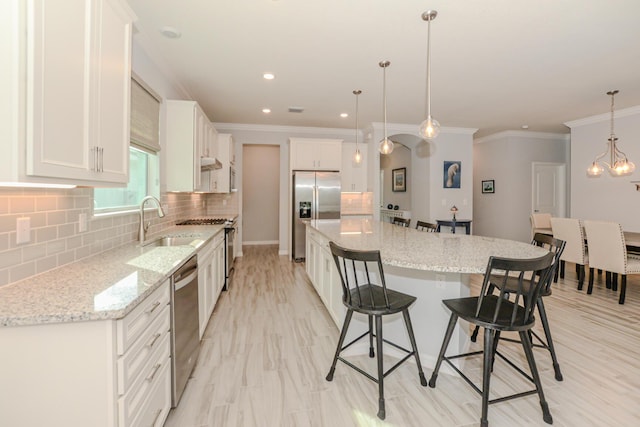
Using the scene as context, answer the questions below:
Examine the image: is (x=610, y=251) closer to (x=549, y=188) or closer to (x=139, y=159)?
(x=549, y=188)

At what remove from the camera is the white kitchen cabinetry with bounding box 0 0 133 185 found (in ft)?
3.41

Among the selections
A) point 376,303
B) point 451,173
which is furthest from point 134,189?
point 451,173

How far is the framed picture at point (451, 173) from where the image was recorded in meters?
6.37

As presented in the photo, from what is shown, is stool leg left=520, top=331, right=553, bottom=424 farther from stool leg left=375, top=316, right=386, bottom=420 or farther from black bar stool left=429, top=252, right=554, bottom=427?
stool leg left=375, top=316, right=386, bottom=420

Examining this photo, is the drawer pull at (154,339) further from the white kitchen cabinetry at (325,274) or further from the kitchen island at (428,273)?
the white kitchen cabinetry at (325,274)

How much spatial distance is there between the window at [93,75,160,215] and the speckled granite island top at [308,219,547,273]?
1.80 metres

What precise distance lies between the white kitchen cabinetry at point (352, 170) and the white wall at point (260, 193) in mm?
2078

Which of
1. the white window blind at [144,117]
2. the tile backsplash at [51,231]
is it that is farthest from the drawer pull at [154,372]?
the white window blind at [144,117]

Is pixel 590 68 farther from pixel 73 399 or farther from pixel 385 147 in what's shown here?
pixel 73 399

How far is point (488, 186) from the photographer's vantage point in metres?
7.23

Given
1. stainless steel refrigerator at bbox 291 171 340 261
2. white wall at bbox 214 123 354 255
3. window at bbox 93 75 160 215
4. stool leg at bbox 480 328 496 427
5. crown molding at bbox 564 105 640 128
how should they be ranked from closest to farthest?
stool leg at bbox 480 328 496 427 → window at bbox 93 75 160 215 → crown molding at bbox 564 105 640 128 → stainless steel refrigerator at bbox 291 171 340 261 → white wall at bbox 214 123 354 255

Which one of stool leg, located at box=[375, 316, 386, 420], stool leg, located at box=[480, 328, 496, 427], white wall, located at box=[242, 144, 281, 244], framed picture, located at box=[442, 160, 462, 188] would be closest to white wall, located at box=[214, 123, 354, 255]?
white wall, located at box=[242, 144, 281, 244]

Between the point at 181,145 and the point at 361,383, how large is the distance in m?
3.04

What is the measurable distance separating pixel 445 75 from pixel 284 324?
333 centimetres
